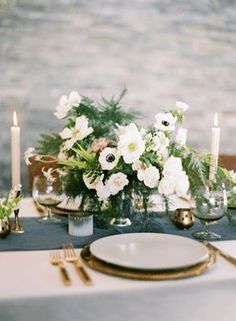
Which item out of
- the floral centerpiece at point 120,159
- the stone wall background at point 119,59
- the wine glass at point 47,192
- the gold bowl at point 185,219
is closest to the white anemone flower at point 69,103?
the floral centerpiece at point 120,159

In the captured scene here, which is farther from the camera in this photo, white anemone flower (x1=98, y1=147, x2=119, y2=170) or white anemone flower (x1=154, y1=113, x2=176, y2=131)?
white anemone flower (x1=154, y1=113, x2=176, y2=131)

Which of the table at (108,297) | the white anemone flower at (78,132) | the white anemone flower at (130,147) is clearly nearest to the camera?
the table at (108,297)

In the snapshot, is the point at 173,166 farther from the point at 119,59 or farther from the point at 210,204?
the point at 119,59

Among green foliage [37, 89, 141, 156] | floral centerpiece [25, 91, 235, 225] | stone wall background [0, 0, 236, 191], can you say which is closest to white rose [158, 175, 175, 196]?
floral centerpiece [25, 91, 235, 225]

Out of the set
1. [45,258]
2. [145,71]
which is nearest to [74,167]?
[45,258]

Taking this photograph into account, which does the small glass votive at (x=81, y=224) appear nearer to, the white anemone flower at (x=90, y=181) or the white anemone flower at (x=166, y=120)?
the white anemone flower at (x=90, y=181)

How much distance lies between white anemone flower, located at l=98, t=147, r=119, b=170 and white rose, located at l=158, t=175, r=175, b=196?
0.43 ft

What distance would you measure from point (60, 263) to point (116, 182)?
29 cm

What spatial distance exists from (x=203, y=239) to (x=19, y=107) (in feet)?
5.65

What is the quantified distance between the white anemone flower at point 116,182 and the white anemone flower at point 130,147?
0.14 feet

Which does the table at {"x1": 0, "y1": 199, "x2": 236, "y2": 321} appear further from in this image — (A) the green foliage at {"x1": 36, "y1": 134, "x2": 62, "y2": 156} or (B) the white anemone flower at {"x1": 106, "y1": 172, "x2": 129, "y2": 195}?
(A) the green foliage at {"x1": 36, "y1": 134, "x2": 62, "y2": 156}

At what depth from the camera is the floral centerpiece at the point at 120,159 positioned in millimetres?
1263

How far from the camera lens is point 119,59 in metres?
2.88

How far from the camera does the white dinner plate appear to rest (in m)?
1.01
